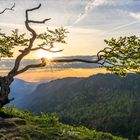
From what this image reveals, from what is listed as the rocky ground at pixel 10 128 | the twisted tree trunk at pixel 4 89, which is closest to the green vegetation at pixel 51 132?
the rocky ground at pixel 10 128

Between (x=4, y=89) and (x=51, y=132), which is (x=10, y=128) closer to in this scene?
(x=51, y=132)

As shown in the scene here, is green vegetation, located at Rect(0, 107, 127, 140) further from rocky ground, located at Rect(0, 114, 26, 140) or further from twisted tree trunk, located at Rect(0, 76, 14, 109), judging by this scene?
twisted tree trunk, located at Rect(0, 76, 14, 109)

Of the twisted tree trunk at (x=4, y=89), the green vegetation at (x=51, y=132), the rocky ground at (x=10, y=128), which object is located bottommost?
the green vegetation at (x=51, y=132)

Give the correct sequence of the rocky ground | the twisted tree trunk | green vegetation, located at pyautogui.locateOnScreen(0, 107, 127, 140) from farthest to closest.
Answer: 1. the twisted tree trunk
2. green vegetation, located at pyautogui.locateOnScreen(0, 107, 127, 140)
3. the rocky ground

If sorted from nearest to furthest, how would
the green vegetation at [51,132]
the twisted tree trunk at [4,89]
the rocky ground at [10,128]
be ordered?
the rocky ground at [10,128] < the green vegetation at [51,132] < the twisted tree trunk at [4,89]

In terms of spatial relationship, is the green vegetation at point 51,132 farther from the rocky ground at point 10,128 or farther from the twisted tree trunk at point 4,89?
the twisted tree trunk at point 4,89

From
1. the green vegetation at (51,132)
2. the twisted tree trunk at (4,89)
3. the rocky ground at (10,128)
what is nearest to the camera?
the rocky ground at (10,128)

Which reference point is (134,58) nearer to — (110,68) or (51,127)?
(110,68)

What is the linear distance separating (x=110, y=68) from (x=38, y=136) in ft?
30.8

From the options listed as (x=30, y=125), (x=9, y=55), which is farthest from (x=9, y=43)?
(x=30, y=125)

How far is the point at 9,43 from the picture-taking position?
40.6 m

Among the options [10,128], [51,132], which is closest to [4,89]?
[10,128]

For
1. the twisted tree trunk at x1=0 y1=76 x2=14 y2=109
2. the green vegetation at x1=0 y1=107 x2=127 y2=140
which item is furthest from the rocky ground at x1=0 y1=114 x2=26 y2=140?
the twisted tree trunk at x1=0 y1=76 x2=14 y2=109

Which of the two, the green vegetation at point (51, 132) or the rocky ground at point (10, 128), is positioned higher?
the rocky ground at point (10, 128)
